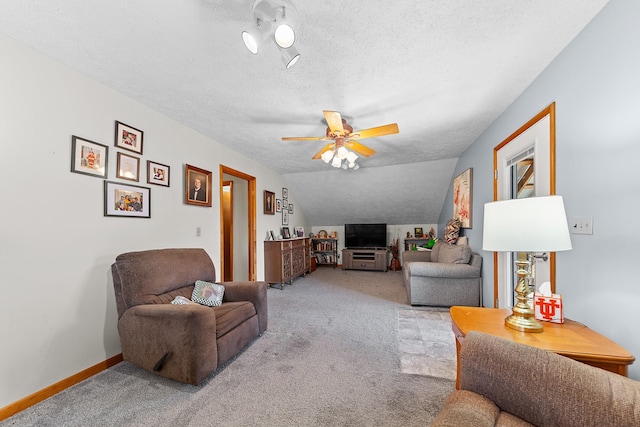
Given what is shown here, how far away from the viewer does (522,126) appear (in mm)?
2152

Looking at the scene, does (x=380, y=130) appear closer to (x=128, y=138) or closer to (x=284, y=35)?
(x=284, y=35)

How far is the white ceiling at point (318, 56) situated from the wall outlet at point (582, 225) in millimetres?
1109

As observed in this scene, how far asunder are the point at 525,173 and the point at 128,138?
356cm

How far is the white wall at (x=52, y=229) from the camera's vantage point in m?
→ 1.54

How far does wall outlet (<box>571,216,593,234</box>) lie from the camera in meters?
1.38

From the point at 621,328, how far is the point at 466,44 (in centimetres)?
174

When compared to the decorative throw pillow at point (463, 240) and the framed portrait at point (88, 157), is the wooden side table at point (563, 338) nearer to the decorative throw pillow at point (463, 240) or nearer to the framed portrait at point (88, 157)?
the decorative throw pillow at point (463, 240)

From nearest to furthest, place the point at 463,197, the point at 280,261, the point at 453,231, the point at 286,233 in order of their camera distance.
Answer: the point at 463,197 < the point at 453,231 < the point at 280,261 < the point at 286,233

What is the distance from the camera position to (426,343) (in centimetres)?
236

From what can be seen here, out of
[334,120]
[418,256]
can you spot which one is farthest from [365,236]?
[334,120]

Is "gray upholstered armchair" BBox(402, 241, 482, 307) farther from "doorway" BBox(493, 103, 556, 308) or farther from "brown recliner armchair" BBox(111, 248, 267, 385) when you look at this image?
"brown recliner armchair" BBox(111, 248, 267, 385)

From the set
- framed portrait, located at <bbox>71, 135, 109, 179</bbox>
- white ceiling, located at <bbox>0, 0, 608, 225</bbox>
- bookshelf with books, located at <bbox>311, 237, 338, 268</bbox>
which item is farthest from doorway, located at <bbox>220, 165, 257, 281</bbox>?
bookshelf with books, located at <bbox>311, 237, 338, 268</bbox>

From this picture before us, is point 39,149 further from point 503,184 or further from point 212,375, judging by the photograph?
point 503,184

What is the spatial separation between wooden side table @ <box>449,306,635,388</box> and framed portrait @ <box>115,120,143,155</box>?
288cm
